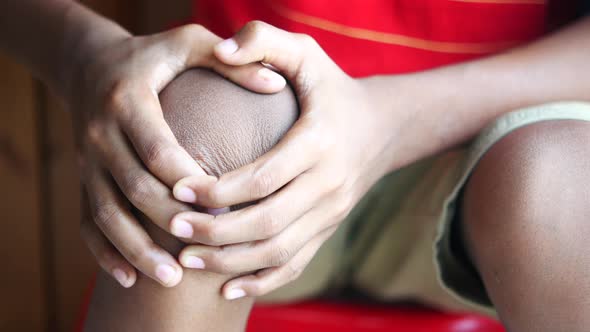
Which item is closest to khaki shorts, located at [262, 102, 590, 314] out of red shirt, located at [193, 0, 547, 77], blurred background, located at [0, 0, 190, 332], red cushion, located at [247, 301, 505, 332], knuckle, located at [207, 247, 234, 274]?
red cushion, located at [247, 301, 505, 332]

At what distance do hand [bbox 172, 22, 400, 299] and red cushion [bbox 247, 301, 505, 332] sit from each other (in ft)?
0.68

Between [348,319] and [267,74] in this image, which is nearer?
[267,74]

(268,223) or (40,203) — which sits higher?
(268,223)

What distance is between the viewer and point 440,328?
69 cm

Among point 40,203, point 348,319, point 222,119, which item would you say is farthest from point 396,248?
point 40,203

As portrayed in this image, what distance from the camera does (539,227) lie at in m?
0.43

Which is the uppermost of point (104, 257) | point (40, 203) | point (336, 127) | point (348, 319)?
point (336, 127)

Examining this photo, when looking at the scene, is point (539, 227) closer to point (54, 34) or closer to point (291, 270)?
point (291, 270)

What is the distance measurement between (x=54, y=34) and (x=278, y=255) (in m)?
0.30

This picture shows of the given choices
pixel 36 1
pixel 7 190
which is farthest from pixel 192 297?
pixel 7 190

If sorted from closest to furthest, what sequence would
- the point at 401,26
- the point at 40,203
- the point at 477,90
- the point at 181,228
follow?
the point at 181,228, the point at 477,90, the point at 401,26, the point at 40,203

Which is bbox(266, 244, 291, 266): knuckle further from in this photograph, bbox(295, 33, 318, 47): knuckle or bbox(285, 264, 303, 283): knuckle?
bbox(295, 33, 318, 47): knuckle

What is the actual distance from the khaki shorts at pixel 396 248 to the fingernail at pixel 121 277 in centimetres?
25

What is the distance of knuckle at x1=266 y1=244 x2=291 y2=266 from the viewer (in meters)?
0.44
